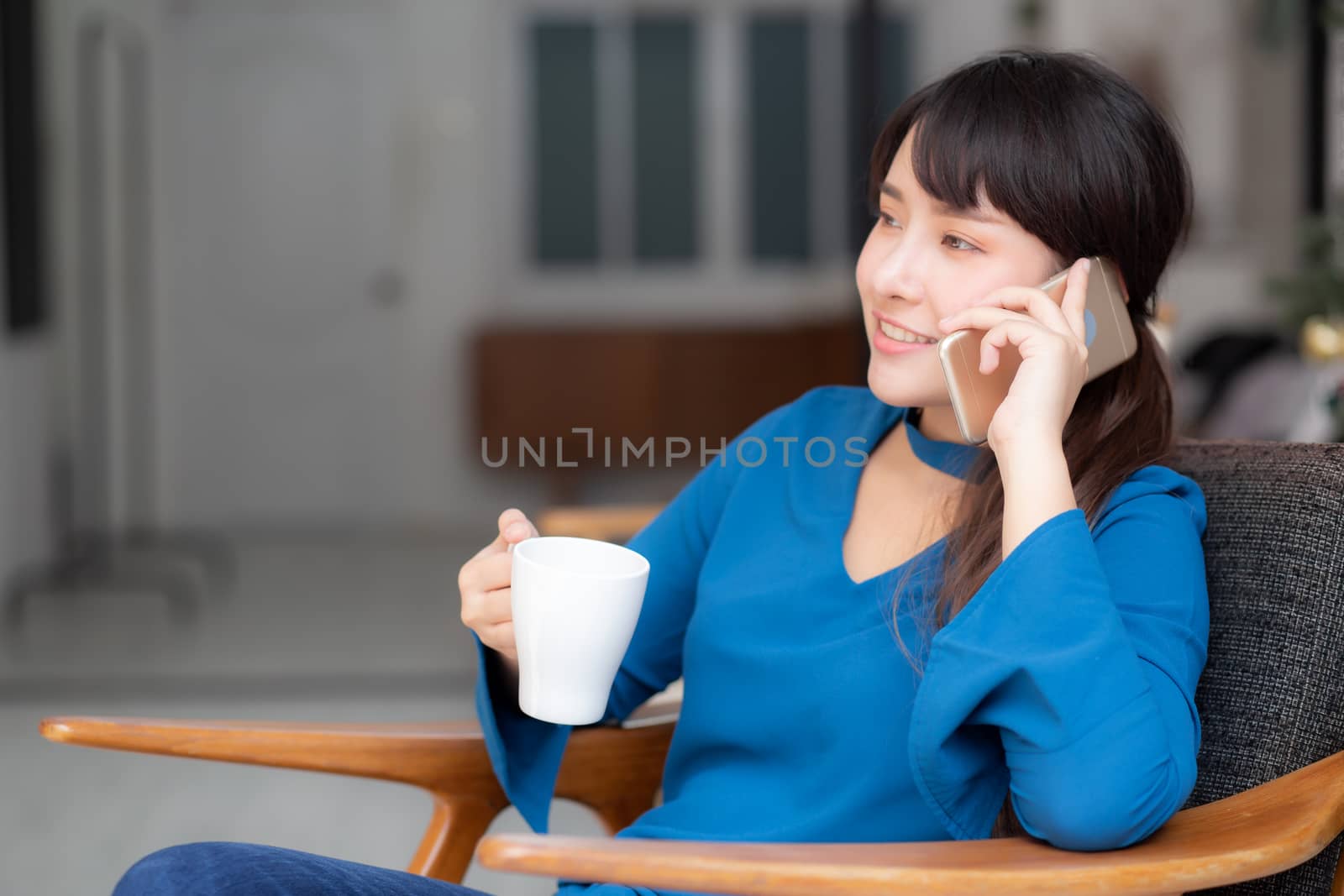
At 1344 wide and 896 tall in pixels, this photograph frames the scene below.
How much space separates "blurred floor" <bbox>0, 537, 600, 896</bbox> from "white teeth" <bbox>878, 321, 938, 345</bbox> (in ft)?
4.41

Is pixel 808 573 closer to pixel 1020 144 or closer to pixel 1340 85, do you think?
pixel 1020 144

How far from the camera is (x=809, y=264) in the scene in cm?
566

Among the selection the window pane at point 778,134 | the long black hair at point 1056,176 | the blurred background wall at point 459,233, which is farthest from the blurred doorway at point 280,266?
the long black hair at point 1056,176

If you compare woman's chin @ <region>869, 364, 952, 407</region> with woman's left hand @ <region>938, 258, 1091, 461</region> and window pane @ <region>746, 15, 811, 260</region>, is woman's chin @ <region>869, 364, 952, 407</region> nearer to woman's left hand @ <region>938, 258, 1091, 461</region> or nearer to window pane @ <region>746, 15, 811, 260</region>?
woman's left hand @ <region>938, 258, 1091, 461</region>

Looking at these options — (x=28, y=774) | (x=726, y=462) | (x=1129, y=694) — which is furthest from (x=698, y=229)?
(x=1129, y=694)

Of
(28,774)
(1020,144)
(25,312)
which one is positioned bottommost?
(28,774)

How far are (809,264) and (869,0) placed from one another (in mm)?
2323

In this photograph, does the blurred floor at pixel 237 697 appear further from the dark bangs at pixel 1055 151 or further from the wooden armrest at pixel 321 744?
the dark bangs at pixel 1055 151

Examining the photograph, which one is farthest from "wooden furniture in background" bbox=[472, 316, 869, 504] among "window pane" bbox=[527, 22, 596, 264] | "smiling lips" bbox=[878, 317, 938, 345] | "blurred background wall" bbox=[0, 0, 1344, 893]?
"smiling lips" bbox=[878, 317, 938, 345]

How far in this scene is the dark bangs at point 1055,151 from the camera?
3.00 ft

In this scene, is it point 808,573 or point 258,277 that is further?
point 258,277

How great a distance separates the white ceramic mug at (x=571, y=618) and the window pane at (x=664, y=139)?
4.88 metres

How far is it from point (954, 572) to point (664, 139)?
486 cm

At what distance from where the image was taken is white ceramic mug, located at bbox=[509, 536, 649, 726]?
0.80 meters
